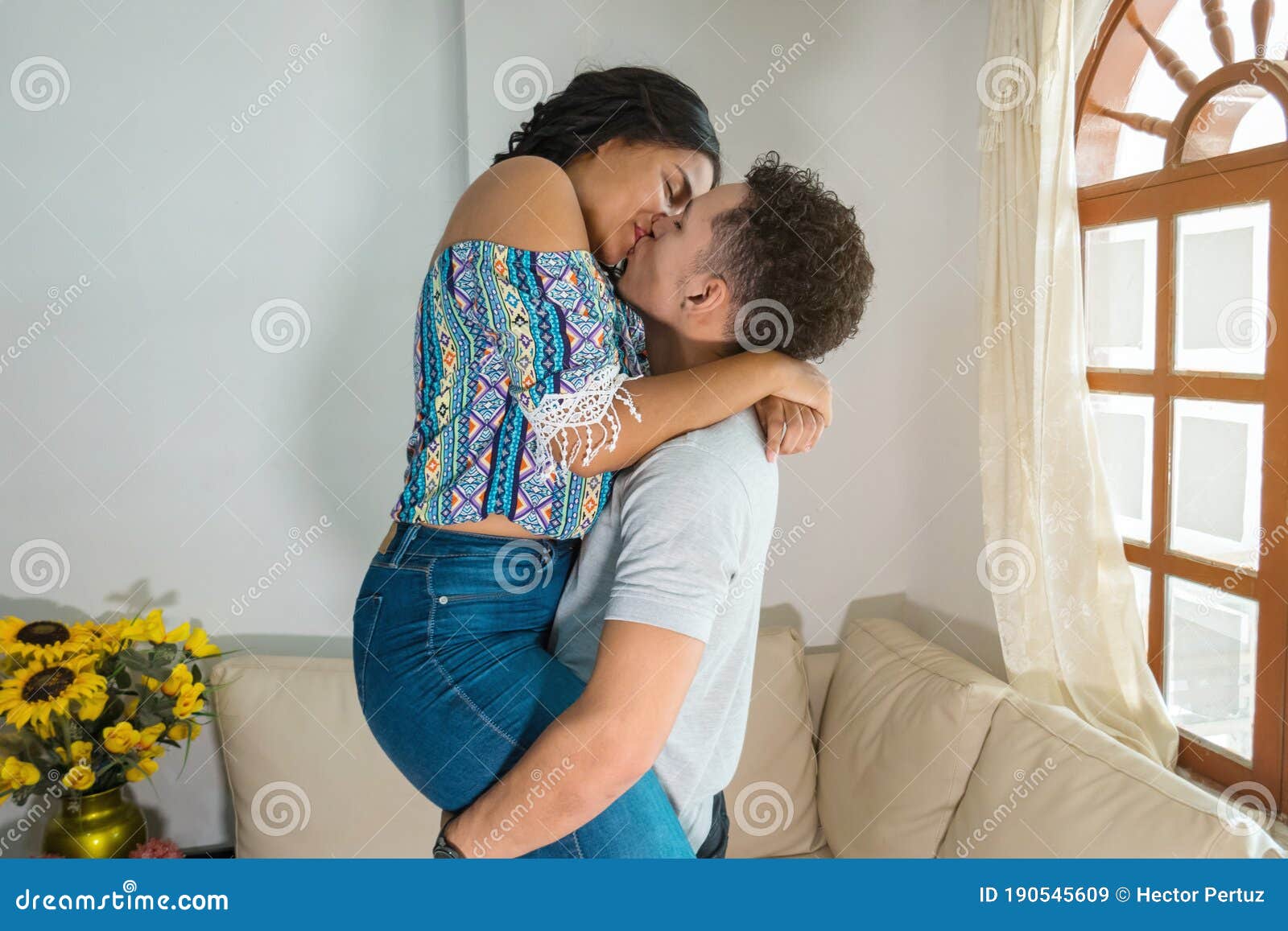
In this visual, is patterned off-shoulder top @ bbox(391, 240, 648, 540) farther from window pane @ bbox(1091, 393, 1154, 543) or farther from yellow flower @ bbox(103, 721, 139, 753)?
window pane @ bbox(1091, 393, 1154, 543)

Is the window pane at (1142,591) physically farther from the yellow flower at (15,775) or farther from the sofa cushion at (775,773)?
the yellow flower at (15,775)

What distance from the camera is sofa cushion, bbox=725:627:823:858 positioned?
7.34 feet

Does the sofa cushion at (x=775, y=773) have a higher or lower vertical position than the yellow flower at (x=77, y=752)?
higher

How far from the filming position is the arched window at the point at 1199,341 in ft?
5.37

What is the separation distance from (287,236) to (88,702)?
1118 millimetres

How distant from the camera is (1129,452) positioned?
203 cm

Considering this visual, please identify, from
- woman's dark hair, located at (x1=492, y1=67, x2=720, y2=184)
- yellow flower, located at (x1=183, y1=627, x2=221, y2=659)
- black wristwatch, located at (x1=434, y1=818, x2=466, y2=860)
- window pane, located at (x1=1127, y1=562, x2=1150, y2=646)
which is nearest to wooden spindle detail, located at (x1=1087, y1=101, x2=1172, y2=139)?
window pane, located at (x1=1127, y1=562, x2=1150, y2=646)

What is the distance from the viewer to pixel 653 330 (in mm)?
1217

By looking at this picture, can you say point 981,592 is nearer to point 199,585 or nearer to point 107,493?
point 199,585

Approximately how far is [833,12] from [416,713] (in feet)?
6.84

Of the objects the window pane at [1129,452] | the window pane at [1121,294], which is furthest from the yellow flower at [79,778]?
the window pane at [1121,294]

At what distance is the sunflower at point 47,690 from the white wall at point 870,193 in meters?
1.38

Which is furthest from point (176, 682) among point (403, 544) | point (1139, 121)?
point (1139, 121)

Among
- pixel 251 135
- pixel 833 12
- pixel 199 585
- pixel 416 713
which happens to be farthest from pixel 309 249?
pixel 416 713
